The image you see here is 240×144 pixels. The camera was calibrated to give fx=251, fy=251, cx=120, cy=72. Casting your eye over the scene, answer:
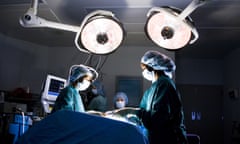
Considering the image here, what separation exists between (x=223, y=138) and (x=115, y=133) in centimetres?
465

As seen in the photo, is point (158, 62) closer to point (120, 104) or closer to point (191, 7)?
point (191, 7)

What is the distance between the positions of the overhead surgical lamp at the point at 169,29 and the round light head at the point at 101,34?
9.8 inches

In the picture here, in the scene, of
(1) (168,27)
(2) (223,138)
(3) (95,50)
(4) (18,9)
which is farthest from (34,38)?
(2) (223,138)

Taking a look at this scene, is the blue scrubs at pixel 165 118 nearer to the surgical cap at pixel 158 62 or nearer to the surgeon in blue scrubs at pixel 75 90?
the surgical cap at pixel 158 62

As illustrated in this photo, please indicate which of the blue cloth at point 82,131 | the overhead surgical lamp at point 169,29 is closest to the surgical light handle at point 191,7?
the overhead surgical lamp at point 169,29

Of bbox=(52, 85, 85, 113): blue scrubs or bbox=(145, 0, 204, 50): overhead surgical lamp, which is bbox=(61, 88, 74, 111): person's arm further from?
bbox=(145, 0, 204, 50): overhead surgical lamp

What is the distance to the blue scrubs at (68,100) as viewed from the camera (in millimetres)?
2434

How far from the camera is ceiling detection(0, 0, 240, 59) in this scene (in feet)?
9.32

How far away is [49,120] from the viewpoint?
1.14m

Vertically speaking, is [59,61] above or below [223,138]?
above

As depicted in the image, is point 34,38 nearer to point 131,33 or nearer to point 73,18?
point 73,18

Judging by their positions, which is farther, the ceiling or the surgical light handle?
the ceiling

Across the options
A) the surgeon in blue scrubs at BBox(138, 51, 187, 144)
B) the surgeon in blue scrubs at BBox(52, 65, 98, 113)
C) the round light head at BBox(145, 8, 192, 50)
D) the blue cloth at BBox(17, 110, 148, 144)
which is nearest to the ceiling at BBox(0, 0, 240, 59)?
the round light head at BBox(145, 8, 192, 50)

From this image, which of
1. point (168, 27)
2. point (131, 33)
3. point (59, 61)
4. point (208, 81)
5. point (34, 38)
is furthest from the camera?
point (208, 81)
